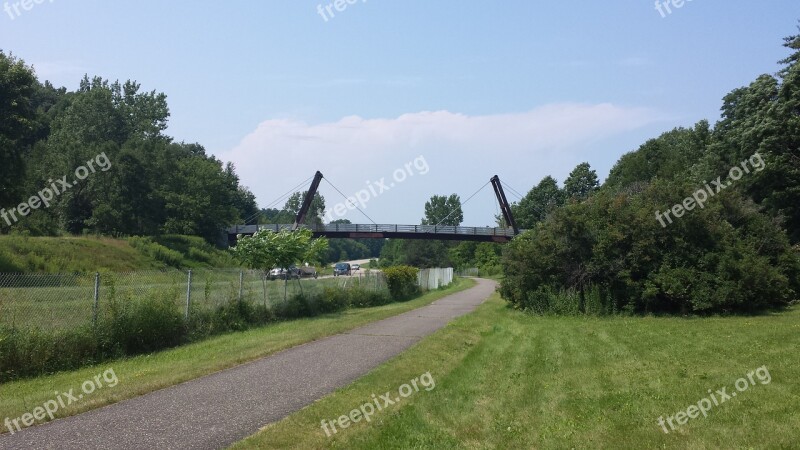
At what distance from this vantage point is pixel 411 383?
10.5 meters

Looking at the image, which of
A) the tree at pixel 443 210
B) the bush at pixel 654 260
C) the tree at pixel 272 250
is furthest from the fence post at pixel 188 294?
the tree at pixel 443 210

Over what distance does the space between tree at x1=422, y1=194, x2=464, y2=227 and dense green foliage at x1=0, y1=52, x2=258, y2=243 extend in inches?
2143

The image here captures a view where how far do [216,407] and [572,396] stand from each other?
5032mm

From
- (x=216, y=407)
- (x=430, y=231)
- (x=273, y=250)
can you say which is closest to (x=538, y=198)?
(x=430, y=231)

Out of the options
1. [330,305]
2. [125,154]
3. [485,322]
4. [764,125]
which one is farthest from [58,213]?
[764,125]

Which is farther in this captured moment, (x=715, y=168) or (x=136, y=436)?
(x=715, y=168)

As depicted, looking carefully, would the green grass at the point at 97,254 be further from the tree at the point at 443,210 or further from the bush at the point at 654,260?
the tree at the point at 443,210

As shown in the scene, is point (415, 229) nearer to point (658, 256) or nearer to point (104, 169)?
point (104, 169)

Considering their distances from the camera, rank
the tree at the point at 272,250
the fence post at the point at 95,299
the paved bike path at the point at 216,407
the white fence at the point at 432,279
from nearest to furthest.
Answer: the paved bike path at the point at 216,407
the fence post at the point at 95,299
the tree at the point at 272,250
the white fence at the point at 432,279

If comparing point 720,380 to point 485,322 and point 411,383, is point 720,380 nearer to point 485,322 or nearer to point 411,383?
point 411,383

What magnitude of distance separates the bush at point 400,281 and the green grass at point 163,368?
580 inches

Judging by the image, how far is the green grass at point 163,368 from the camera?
920cm

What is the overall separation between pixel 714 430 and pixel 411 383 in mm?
4679

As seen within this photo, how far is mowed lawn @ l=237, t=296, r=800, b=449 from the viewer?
7199 mm
